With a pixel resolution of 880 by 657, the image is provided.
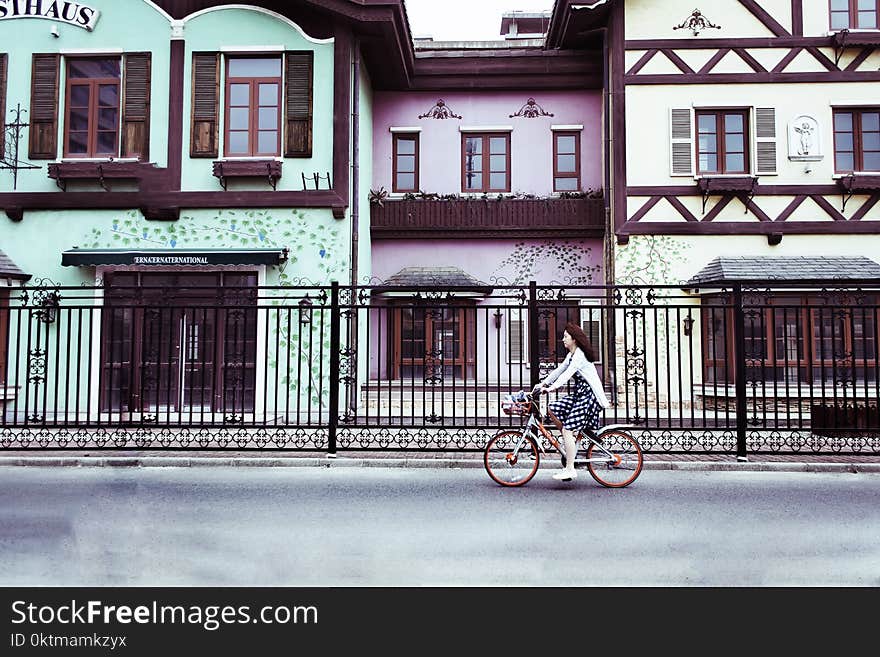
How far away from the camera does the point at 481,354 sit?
18.1 m

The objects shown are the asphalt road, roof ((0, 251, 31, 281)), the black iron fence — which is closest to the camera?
the asphalt road

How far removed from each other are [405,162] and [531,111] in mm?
3470

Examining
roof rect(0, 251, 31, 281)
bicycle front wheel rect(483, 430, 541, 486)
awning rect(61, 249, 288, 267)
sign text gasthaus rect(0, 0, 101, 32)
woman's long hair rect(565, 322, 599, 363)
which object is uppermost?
sign text gasthaus rect(0, 0, 101, 32)

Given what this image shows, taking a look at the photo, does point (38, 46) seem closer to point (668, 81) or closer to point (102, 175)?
point (102, 175)

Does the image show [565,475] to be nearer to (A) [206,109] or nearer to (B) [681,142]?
(B) [681,142]

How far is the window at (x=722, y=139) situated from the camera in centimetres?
Answer: 1695

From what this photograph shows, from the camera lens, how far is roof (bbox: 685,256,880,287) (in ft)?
50.5

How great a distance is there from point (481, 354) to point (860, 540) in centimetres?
1205

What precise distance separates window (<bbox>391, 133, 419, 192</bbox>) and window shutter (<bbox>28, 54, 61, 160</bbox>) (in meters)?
7.74

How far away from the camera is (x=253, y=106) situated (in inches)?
618

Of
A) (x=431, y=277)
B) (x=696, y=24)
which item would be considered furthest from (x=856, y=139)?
(x=431, y=277)

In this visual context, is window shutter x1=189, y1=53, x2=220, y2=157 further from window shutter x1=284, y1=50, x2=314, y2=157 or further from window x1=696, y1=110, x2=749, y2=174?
window x1=696, y1=110, x2=749, y2=174

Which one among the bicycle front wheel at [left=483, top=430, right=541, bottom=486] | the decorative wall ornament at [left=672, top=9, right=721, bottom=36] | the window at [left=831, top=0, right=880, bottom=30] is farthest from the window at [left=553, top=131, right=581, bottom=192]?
the bicycle front wheel at [left=483, top=430, right=541, bottom=486]

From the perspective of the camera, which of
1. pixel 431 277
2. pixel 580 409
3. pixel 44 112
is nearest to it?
pixel 580 409
